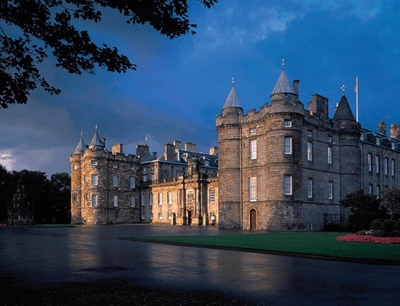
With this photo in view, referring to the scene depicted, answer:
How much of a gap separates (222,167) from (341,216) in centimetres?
1442

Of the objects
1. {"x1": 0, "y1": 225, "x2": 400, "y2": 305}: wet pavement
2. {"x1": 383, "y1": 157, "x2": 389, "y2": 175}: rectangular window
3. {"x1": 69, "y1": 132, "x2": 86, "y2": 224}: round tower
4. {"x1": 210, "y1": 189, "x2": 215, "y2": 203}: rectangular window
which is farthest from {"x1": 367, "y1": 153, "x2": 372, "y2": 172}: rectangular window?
{"x1": 69, "y1": 132, "x2": 86, "y2": 224}: round tower

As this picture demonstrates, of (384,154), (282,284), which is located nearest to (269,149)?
(384,154)

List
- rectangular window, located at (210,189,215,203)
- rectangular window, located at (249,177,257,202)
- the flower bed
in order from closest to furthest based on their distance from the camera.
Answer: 1. the flower bed
2. rectangular window, located at (249,177,257,202)
3. rectangular window, located at (210,189,215,203)

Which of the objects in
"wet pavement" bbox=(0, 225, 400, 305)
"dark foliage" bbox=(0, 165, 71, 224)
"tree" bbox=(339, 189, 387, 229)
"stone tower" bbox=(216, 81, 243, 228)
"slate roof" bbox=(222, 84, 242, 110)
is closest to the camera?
"wet pavement" bbox=(0, 225, 400, 305)

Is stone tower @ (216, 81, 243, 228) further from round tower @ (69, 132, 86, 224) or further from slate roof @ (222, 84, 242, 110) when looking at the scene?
round tower @ (69, 132, 86, 224)

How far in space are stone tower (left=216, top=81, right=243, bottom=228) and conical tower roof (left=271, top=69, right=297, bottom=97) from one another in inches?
239

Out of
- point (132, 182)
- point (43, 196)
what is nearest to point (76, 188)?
point (132, 182)

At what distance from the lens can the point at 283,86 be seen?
4447cm

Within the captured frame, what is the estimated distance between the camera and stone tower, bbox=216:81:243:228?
160 ft

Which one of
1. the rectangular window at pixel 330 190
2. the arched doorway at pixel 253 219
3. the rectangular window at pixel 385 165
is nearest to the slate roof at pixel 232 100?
the arched doorway at pixel 253 219

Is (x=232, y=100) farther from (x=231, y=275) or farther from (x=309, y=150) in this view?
(x=231, y=275)

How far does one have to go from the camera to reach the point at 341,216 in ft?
167

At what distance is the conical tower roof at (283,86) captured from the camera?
145 ft

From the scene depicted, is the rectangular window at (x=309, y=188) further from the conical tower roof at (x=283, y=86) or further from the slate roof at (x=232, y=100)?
the slate roof at (x=232, y=100)
